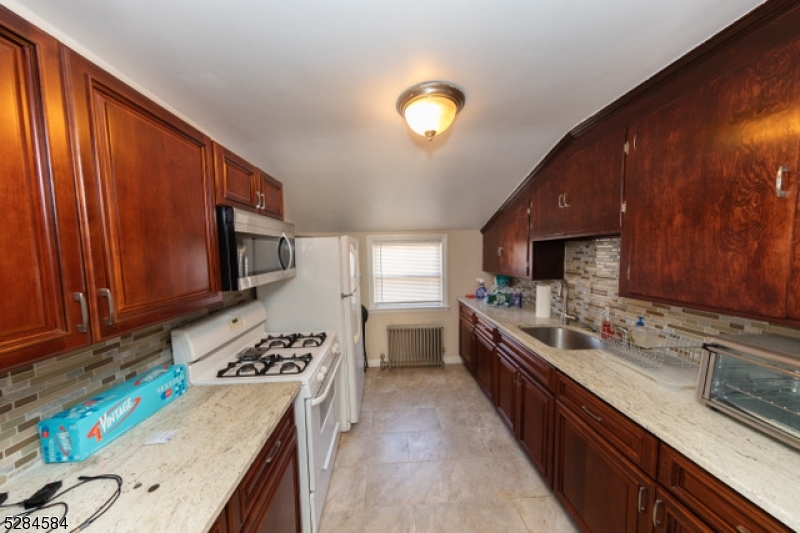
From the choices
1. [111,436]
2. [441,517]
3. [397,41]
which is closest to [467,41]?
[397,41]

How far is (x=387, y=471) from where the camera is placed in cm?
209

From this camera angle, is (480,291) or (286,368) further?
(480,291)

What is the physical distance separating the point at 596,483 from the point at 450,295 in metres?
2.68

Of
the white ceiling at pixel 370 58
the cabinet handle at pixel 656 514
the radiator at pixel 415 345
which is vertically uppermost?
the white ceiling at pixel 370 58

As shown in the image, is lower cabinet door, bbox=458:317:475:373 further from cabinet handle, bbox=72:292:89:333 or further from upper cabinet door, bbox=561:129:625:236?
cabinet handle, bbox=72:292:89:333

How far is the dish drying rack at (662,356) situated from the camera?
1.36 meters

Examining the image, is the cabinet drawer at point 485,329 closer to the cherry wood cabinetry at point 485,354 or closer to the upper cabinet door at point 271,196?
the cherry wood cabinetry at point 485,354

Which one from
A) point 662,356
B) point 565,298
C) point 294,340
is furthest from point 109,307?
point 565,298

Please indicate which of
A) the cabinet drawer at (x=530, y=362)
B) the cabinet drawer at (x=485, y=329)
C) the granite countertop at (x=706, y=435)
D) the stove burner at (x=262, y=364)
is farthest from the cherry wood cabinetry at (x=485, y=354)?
the stove burner at (x=262, y=364)

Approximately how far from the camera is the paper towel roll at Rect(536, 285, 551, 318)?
2676 mm

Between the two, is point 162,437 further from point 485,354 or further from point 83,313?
point 485,354

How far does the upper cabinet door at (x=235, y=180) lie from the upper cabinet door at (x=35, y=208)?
0.66m

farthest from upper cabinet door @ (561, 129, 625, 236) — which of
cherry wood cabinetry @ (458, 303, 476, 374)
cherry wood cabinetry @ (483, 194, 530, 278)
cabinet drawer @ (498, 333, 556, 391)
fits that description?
cherry wood cabinetry @ (458, 303, 476, 374)

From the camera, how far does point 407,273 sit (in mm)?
3949
